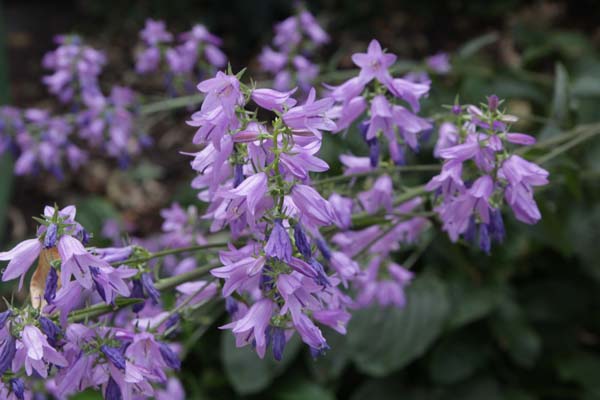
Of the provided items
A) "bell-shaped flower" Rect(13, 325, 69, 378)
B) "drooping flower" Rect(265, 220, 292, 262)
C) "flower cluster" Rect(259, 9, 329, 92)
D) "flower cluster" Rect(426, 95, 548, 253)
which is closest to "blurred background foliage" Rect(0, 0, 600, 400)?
"flower cluster" Rect(259, 9, 329, 92)

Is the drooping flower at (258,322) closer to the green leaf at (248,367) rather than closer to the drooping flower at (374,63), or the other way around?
the drooping flower at (374,63)

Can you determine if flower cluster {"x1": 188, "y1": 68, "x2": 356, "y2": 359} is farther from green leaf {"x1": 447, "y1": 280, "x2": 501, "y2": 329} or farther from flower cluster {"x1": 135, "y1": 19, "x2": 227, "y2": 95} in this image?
green leaf {"x1": 447, "y1": 280, "x2": 501, "y2": 329}

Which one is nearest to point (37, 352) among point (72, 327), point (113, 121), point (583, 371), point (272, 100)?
point (72, 327)

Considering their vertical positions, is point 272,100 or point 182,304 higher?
point 272,100

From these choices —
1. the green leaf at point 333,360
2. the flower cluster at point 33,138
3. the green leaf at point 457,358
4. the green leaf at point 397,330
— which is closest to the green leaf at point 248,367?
the green leaf at point 333,360

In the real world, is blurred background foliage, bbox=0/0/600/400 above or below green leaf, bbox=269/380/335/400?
above

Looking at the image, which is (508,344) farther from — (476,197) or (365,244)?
(476,197)

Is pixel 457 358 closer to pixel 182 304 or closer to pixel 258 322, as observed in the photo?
pixel 182 304
